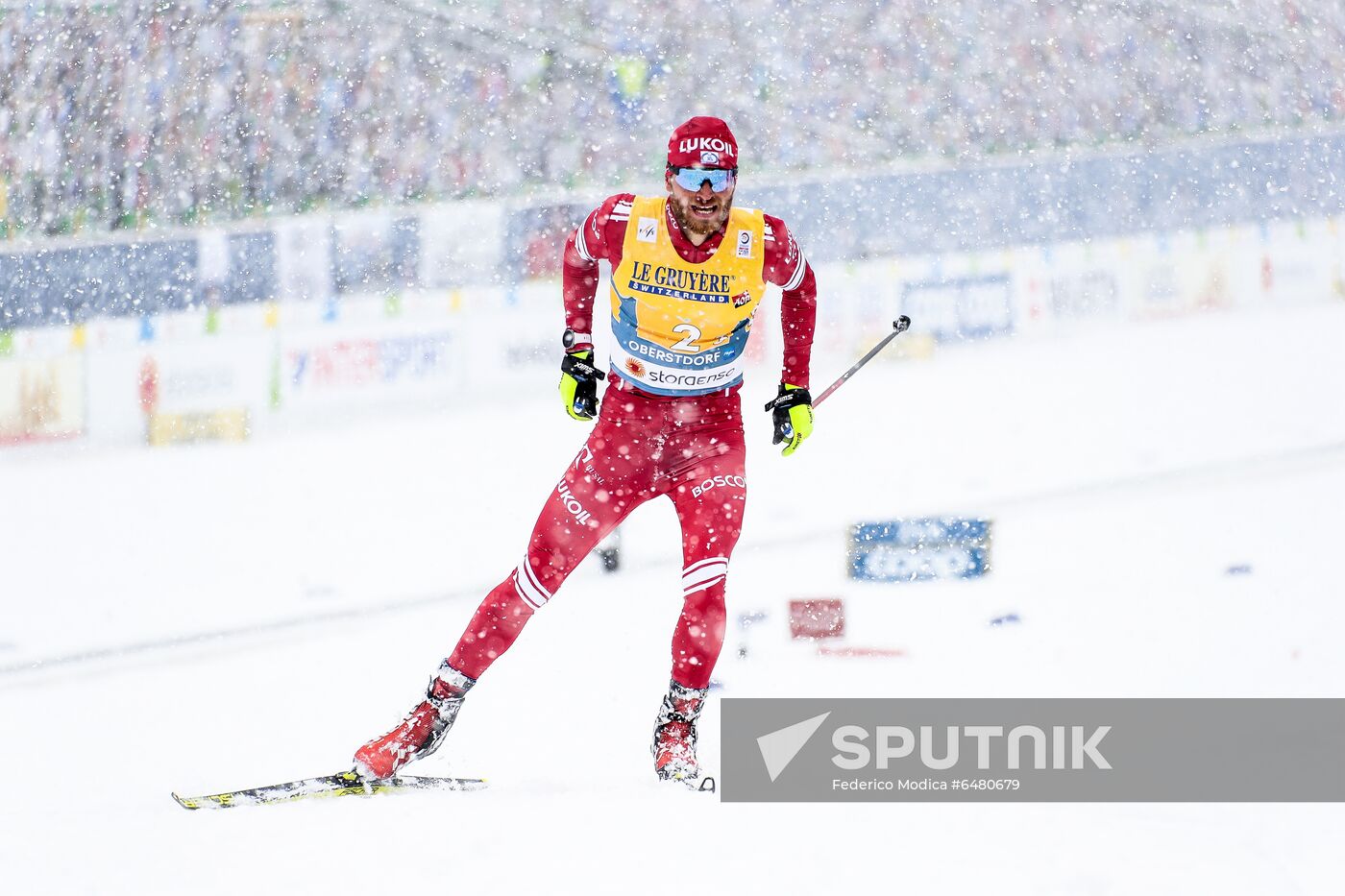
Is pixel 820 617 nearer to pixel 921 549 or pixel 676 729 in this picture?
pixel 921 549

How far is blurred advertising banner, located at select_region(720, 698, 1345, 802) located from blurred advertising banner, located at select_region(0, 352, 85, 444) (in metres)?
7.59

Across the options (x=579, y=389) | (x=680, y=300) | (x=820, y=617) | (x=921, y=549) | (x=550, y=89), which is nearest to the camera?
(x=680, y=300)

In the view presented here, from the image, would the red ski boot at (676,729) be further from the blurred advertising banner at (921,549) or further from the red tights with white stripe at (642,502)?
the blurred advertising banner at (921,549)

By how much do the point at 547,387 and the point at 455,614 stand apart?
195 inches

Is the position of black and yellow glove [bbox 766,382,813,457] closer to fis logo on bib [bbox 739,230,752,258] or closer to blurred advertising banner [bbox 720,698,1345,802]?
fis logo on bib [bbox 739,230,752,258]

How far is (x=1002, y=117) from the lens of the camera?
15312mm

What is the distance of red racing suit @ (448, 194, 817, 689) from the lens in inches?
159

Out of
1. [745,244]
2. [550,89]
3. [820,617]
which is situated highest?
[550,89]

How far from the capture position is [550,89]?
45.6 ft

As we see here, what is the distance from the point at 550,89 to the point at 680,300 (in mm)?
10451

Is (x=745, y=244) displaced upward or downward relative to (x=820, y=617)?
upward

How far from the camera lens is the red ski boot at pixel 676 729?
3998 millimetres

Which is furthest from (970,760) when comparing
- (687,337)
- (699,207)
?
(699,207)

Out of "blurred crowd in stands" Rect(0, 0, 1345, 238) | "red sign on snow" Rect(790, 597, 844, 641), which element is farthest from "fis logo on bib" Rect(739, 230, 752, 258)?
"blurred crowd in stands" Rect(0, 0, 1345, 238)
